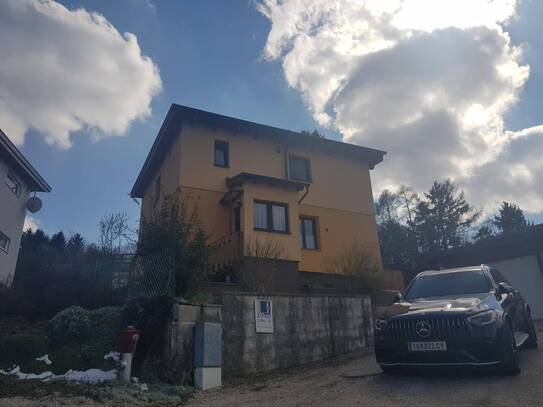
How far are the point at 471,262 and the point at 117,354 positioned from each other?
19.4 metres

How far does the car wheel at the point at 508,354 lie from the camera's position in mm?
6671

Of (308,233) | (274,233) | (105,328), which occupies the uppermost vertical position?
(308,233)

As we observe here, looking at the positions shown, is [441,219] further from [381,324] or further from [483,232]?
[381,324]

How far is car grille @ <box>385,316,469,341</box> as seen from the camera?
684 centimetres

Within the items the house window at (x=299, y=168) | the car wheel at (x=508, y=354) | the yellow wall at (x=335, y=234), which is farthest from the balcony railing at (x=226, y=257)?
the car wheel at (x=508, y=354)

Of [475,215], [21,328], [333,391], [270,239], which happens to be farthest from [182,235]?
[475,215]

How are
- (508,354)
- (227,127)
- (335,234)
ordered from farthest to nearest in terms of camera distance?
(335,234)
(227,127)
(508,354)

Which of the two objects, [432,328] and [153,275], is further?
[153,275]

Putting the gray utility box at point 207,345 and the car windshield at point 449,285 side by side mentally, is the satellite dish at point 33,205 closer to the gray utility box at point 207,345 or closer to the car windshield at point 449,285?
the gray utility box at point 207,345

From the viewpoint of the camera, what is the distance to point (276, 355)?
9938 millimetres

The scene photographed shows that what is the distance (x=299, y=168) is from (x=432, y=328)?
559 inches

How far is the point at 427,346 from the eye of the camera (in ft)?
22.8

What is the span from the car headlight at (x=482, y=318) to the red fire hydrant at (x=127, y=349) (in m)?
5.68

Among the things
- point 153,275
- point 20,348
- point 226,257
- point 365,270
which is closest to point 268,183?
point 226,257
